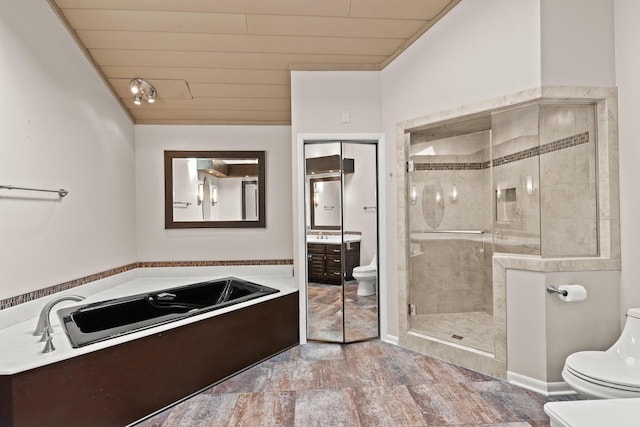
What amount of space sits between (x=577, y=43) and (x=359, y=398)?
8.50ft

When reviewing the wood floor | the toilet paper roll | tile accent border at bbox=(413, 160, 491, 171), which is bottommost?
the wood floor

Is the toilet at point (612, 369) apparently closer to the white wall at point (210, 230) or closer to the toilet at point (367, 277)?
the toilet at point (367, 277)

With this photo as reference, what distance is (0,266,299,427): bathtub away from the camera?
1588 mm

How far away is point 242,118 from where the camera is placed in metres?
3.83

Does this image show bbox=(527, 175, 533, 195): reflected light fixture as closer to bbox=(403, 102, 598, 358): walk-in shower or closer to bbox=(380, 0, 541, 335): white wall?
bbox=(403, 102, 598, 358): walk-in shower

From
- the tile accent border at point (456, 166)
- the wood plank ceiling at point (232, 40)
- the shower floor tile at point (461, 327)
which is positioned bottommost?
the shower floor tile at point (461, 327)

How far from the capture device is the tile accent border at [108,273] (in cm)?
218

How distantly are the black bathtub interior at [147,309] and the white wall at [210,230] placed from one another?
0.65 m

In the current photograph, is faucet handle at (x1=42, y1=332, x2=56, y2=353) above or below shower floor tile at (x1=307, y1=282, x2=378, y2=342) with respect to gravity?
above

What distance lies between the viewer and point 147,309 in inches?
113

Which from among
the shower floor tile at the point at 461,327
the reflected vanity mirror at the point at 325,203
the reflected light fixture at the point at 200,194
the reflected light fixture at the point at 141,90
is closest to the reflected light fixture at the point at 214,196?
the reflected light fixture at the point at 200,194

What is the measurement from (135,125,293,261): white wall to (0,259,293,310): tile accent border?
47 mm

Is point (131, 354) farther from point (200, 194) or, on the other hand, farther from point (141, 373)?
point (200, 194)

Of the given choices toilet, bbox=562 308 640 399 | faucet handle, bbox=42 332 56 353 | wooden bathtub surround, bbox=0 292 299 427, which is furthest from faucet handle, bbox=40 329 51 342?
toilet, bbox=562 308 640 399
